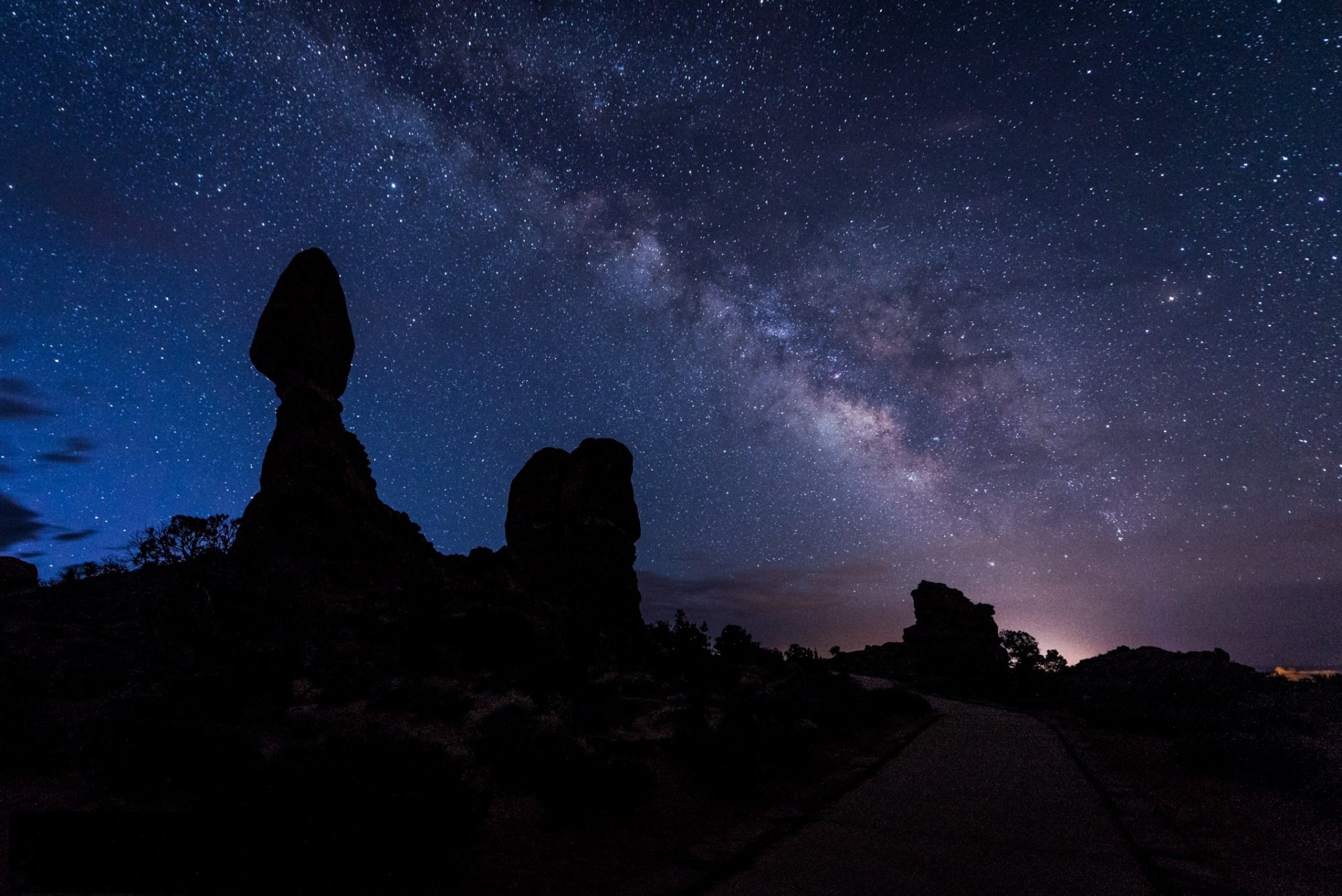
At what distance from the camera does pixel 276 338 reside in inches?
1034

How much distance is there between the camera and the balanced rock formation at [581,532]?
33219mm

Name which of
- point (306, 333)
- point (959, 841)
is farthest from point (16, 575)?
point (959, 841)

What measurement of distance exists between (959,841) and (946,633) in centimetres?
4077

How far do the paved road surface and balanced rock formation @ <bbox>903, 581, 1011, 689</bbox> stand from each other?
3165 cm

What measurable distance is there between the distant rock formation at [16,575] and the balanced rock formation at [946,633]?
54626mm

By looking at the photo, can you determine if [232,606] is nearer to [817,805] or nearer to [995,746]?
[817,805]

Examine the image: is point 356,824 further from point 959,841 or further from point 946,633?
point 946,633

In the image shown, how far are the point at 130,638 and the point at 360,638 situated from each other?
8622 millimetres

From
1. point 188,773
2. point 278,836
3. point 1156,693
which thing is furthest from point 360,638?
point 1156,693

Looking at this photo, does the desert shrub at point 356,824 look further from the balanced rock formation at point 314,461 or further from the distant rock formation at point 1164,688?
the balanced rock formation at point 314,461

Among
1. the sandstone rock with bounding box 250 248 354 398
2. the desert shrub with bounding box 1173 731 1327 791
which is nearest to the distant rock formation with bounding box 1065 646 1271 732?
the desert shrub with bounding box 1173 731 1327 791

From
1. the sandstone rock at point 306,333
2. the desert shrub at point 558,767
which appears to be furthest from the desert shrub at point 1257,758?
the sandstone rock at point 306,333

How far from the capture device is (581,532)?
112 ft

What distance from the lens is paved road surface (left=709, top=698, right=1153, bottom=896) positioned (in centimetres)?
511
